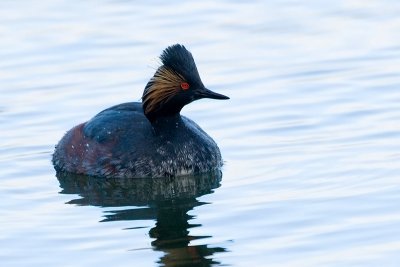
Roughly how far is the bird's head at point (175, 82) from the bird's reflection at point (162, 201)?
84 centimetres

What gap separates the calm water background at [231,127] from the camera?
40.8ft

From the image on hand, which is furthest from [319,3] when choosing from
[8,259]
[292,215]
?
[8,259]

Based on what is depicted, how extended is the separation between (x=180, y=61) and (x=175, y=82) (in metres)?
0.24

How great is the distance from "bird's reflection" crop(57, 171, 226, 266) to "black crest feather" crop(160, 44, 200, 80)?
1092 millimetres

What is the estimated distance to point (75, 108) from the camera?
17.5m

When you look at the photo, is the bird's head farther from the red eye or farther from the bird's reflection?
the bird's reflection

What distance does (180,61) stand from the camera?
1520cm

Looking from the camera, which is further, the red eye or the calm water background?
the red eye

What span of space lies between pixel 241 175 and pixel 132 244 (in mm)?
2556

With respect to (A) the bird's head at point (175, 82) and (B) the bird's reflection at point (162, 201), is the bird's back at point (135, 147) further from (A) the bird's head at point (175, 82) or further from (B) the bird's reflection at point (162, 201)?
(A) the bird's head at point (175, 82)

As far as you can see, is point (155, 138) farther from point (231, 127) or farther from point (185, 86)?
point (231, 127)

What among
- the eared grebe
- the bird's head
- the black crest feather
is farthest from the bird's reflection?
the black crest feather

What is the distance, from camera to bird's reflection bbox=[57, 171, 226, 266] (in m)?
12.3

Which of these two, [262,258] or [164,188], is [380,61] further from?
[262,258]
